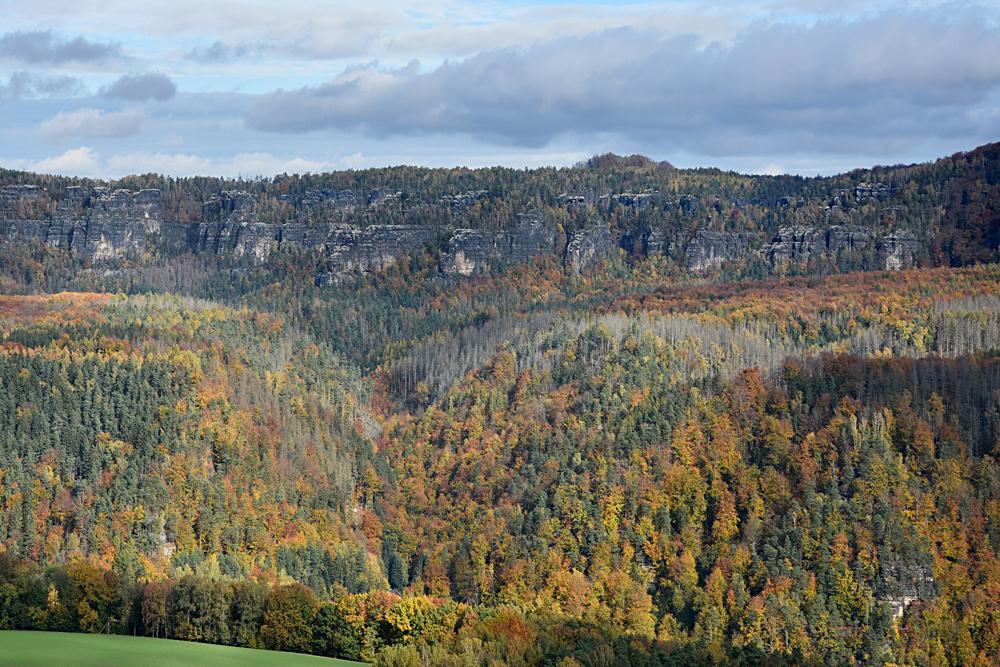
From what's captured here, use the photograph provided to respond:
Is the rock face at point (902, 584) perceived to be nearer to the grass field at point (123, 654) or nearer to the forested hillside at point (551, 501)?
the forested hillside at point (551, 501)

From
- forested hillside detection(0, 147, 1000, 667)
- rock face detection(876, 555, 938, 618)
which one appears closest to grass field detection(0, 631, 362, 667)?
forested hillside detection(0, 147, 1000, 667)

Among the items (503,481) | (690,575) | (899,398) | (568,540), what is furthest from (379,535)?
(899,398)

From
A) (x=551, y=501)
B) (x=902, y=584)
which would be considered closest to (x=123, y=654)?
(x=902, y=584)

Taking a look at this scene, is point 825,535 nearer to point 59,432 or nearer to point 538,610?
point 538,610

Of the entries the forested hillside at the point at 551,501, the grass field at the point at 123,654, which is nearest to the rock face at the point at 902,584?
the forested hillside at the point at 551,501

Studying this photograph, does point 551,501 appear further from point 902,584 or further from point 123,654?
point 123,654

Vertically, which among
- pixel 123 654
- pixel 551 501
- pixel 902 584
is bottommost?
pixel 902 584
